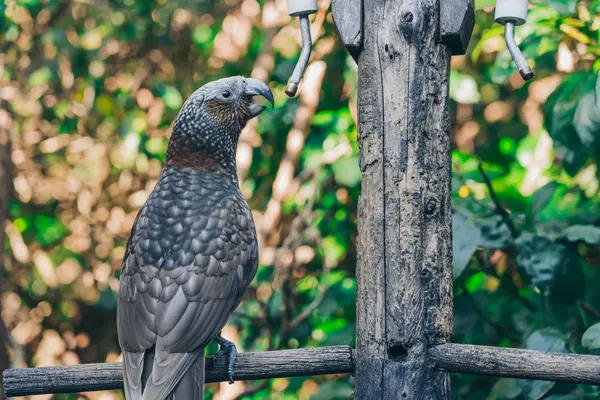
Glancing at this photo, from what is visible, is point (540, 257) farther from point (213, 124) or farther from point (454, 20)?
point (213, 124)

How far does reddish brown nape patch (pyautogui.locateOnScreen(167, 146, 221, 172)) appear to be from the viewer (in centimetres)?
274

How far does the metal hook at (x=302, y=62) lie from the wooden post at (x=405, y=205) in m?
0.18

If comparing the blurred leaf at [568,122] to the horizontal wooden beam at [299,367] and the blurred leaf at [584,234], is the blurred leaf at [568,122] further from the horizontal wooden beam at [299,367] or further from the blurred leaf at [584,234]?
the horizontal wooden beam at [299,367]

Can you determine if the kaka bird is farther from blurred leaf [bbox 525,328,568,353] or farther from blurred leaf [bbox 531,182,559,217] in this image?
blurred leaf [bbox 531,182,559,217]

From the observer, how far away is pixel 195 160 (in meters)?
2.75

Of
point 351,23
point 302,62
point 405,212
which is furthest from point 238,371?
point 351,23

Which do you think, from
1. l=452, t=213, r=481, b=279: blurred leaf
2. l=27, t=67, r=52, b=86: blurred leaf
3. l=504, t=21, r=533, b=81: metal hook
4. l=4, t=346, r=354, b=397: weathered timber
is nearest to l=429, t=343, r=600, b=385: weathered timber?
l=4, t=346, r=354, b=397: weathered timber

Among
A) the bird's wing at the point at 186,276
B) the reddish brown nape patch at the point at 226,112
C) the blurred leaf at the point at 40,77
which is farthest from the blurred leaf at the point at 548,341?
the blurred leaf at the point at 40,77

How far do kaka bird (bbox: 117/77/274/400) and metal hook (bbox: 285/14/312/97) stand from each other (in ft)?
1.41

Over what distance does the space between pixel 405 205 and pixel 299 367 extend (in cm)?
52

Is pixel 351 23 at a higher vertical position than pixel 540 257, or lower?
higher

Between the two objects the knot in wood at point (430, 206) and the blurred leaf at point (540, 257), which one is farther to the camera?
the blurred leaf at point (540, 257)

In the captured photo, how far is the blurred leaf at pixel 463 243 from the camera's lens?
9.14ft

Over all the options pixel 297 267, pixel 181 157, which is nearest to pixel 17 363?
pixel 297 267
